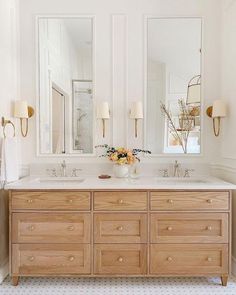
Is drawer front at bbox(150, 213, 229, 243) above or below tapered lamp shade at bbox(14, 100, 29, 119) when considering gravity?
below

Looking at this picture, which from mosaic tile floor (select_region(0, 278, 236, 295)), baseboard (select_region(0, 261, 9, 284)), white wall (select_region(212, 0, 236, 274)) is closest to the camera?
mosaic tile floor (select_region(0, 278, 236, 295))

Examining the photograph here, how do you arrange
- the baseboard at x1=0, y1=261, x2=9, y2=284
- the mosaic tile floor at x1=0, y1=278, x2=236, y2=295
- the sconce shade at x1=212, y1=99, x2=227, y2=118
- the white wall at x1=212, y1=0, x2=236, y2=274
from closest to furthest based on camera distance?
the mosaic tile floor at x1=0, y1=278, x2=236, y2=295 < the baseboard at x1=0, y1=261, x2=9, y2=284 < the white wall at x1=212, y1=0, x2=236, y2=274 < the sconce shade at x1=212, y1=99, x2=227, y2=118

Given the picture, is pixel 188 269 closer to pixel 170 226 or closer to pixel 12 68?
pixel 170 226

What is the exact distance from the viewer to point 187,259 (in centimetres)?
237

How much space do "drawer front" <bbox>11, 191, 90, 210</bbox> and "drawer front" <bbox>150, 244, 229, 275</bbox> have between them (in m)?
0.67

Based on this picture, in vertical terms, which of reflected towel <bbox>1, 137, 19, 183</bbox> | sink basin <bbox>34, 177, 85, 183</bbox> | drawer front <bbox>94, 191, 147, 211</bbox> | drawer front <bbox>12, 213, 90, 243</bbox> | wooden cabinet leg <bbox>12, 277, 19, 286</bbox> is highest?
reflected towel <bbox>1, 137, 19, 183</bbox>

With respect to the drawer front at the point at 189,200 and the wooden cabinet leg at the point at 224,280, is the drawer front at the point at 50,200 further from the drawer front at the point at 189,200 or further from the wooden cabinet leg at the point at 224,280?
the wooden cabinet leg at the point at 224,280

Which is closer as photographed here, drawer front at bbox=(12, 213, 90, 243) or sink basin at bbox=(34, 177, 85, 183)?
drawer front at bbox=(12, 213, 90, 243)

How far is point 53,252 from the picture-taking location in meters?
2.38

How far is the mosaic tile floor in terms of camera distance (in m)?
2.34

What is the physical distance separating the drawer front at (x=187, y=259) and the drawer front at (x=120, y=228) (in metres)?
0.16

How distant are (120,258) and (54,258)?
532 millimetres

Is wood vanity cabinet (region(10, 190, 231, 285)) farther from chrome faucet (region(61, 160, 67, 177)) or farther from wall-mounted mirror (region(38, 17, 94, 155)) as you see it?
wall-mounted mirror (region(38, 17, 94, 155))

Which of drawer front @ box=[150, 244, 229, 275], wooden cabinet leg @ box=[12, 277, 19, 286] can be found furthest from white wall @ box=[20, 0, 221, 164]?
wooden cabinet leg @ box=[12, 277, 19, 286]
